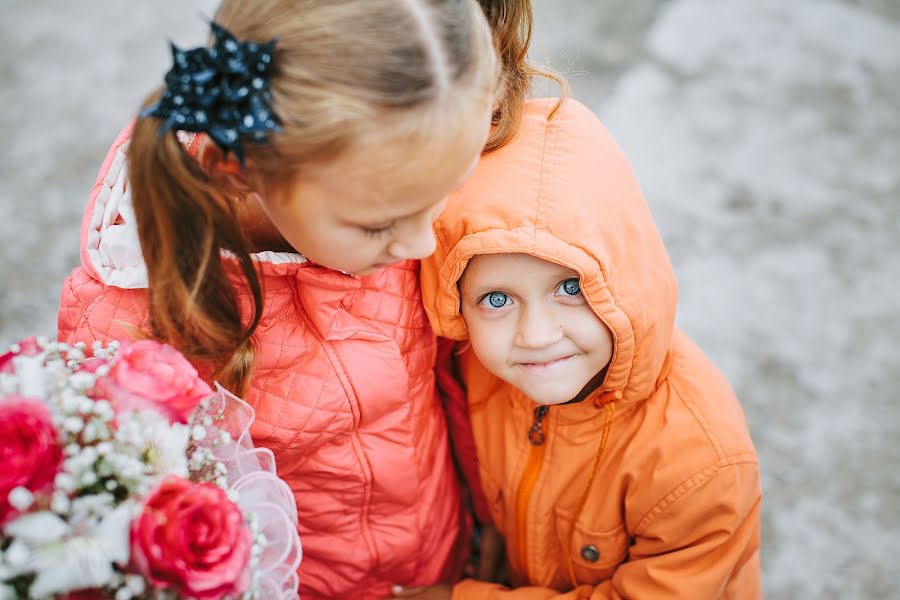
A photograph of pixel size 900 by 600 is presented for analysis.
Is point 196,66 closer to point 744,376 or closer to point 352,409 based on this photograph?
point 352,409

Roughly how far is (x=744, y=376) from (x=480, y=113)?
1731 mm

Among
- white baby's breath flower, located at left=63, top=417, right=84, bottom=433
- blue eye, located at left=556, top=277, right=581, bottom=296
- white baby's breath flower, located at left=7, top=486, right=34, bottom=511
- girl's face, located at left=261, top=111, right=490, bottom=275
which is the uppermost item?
girl's face, located at left=261, top=111, right=490, bottom=275

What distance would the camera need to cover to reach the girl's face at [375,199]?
1001 mm

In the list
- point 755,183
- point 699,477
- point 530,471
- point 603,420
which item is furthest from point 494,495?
point 755,183

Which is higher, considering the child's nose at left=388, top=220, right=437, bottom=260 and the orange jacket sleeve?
the child's nose at left=388, top=220, right=437, bottom=260

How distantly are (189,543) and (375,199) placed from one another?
1.55 ft

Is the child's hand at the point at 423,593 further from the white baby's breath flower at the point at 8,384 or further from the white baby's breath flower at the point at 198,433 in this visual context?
the white baby's breath flower at the point at 8,384

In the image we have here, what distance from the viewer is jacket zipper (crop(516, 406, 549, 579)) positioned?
153 centimetres

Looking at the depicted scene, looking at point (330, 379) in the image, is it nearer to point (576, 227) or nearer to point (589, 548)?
point (576, 227)

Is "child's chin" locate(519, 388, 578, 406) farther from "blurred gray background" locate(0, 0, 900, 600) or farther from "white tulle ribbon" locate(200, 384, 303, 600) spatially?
"blurred gray background" locate(0, 0, 900, 600)

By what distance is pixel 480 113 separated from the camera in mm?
1067

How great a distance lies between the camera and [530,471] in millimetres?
1565

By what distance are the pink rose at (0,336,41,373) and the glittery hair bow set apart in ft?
1.13

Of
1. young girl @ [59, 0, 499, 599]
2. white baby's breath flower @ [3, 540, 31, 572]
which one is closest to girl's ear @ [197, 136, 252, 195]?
young girl @ [59, 0, 499, 599]
